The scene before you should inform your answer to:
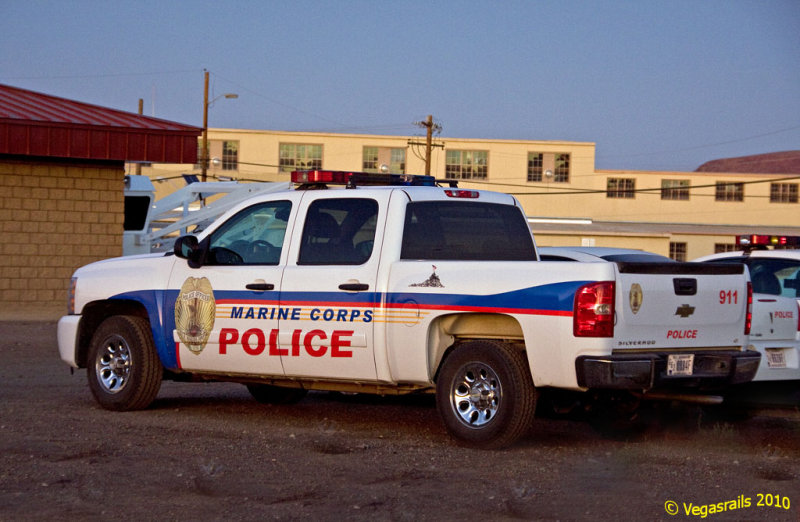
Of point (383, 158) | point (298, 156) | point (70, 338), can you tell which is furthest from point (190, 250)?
point (298, 156)

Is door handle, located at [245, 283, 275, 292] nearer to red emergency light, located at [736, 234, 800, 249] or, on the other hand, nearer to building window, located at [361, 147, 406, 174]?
red emergency light, located at [736, 234, 800, 249]

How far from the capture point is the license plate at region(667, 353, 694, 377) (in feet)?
26.3

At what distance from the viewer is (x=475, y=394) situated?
8.29m

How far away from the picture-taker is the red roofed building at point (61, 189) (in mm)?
20797

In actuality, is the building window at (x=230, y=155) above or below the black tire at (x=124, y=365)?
above

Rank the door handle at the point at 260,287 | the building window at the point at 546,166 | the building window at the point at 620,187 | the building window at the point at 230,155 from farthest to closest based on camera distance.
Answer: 1. the building window at the point at 620,187
2. the building window at the point at 546,166
3. the building window at the point at 230,155
4. the door handle at the point at 260,287

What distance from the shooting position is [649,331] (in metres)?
7.95

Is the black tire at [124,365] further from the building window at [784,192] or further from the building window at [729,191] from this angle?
the building window at [784,192]

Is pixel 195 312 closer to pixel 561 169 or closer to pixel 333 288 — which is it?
pixel 333 288

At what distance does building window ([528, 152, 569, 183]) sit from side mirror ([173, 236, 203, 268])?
5736 centimetres

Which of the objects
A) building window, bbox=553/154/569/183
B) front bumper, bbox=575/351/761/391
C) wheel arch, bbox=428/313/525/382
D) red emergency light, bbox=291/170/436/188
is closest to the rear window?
wheel arch, bbox=428/313/525/382

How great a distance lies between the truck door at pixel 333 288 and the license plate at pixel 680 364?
7.18ft

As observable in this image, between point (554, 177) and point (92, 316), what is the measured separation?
188 feet

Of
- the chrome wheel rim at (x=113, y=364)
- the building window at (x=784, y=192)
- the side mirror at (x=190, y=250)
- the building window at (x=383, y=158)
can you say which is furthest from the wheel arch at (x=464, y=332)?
the building window at (x=784, y=192)
